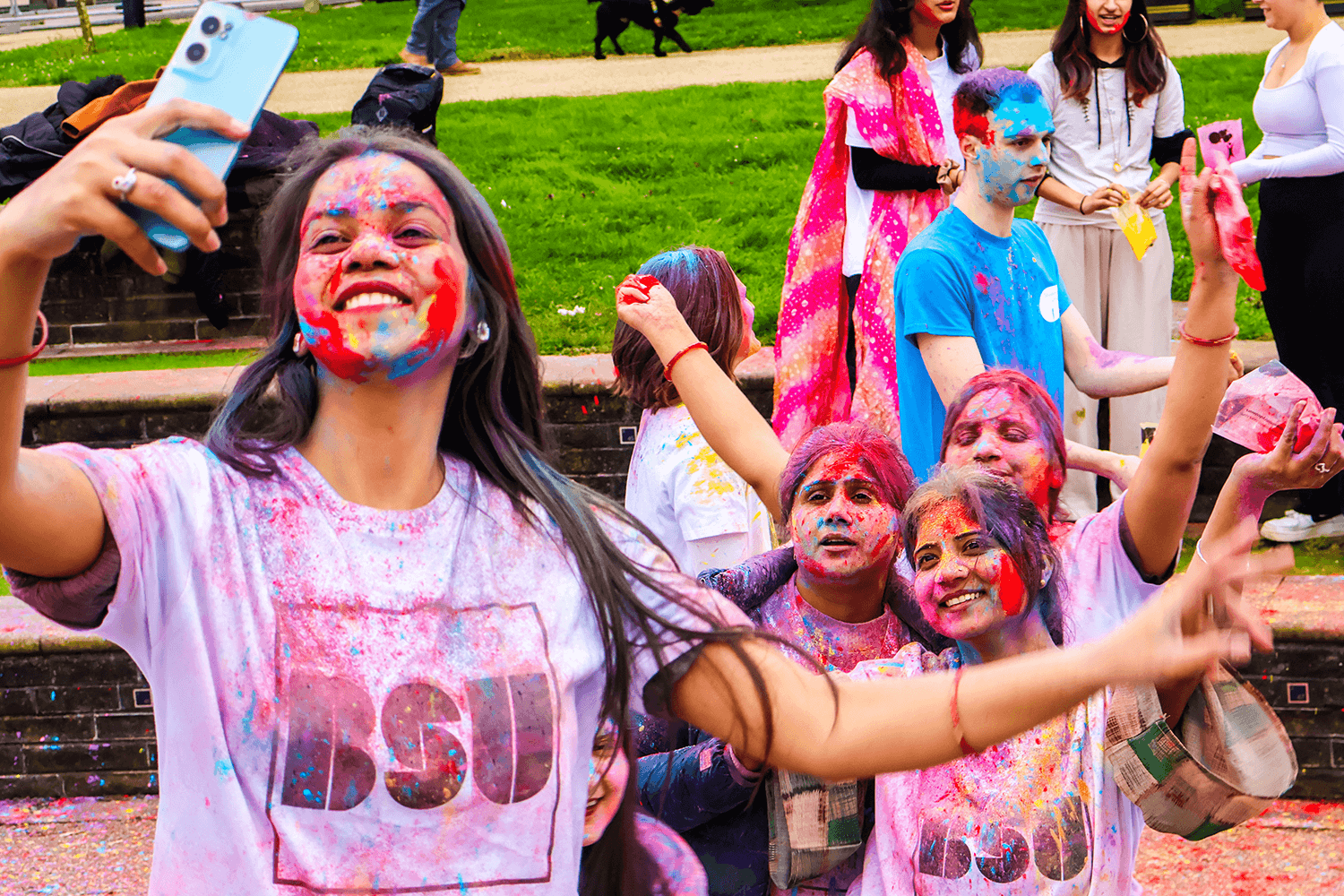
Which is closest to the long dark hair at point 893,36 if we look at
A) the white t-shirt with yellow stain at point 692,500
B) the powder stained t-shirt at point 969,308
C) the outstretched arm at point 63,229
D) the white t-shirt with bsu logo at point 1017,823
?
the powder stained t-shirt at point 969,308

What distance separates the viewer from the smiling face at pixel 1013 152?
11.0 feet

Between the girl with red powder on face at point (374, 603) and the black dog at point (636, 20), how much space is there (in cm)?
1179

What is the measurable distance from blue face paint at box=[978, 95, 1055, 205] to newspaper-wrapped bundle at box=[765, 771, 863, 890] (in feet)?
5.23

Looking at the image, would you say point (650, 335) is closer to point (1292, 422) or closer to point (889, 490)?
point (889, 490)

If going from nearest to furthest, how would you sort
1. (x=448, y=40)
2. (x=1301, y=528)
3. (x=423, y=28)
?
(x=1301, y=528) < (x=423, y=28) < (x=448, y=40)

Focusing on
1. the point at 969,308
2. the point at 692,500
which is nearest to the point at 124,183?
the point at 692,500

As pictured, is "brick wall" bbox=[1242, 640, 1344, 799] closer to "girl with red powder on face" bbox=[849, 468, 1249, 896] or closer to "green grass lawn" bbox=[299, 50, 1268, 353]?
"girl with red powder on face" bbox=[849, 468, 1249, 896]

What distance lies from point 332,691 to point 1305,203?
4.30 meters

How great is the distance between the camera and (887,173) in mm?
4457

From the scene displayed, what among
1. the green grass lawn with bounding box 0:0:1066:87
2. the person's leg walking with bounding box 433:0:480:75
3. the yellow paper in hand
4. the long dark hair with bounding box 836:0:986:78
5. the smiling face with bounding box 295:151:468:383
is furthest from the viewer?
the green grass lawn with bounding box 0:0:1066:87

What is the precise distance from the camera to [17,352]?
1412 mm

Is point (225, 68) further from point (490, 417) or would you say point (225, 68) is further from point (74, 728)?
point (74, 728)

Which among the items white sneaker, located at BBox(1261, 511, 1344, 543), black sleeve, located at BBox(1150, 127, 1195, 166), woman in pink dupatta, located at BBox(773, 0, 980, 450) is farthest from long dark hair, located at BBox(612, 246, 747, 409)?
white sneaker, located at BBox(1261, 511, 1344, 543)

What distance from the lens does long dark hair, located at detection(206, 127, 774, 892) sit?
69.2 inches
